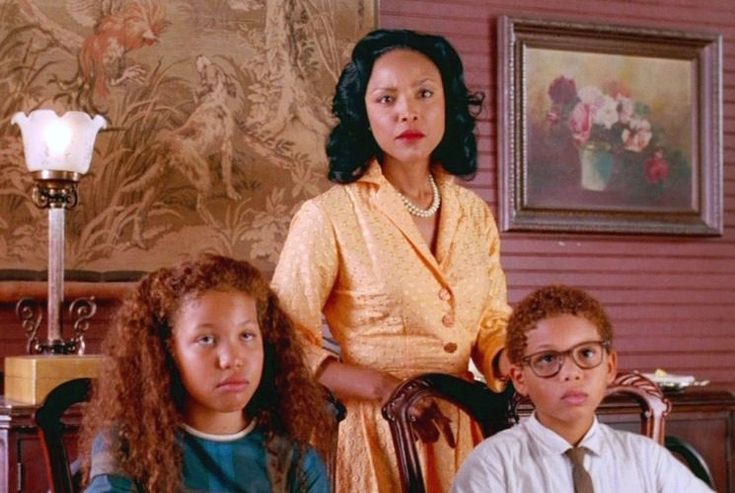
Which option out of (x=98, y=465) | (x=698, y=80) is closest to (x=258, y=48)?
(x=698, y=80)

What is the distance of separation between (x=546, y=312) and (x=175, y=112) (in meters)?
2.04

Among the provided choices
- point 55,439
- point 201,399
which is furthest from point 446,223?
point 55,439

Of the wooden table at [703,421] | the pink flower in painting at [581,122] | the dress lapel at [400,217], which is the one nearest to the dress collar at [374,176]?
the dress lapel at [400,217]

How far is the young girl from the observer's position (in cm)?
186

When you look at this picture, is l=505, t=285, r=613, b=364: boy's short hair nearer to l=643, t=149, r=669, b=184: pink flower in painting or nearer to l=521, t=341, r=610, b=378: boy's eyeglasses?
l=521, t=341, r=610, b=378: boy's eyeglasses

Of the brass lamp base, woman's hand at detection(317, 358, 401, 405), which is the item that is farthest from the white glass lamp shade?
woman's hand at detection(317, 358, 401, 405)

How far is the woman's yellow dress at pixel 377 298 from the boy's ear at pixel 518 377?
0.06 meters

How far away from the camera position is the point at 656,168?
184 inches

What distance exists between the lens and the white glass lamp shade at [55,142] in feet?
10.8

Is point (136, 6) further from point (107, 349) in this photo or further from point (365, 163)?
point (107, 349)

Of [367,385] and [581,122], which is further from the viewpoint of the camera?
[581,122]

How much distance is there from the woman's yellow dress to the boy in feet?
0.29

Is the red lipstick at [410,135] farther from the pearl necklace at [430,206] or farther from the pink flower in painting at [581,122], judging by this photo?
the pink flower in painting at [581,122]

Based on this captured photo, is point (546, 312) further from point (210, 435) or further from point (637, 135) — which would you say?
point (637, 135)
